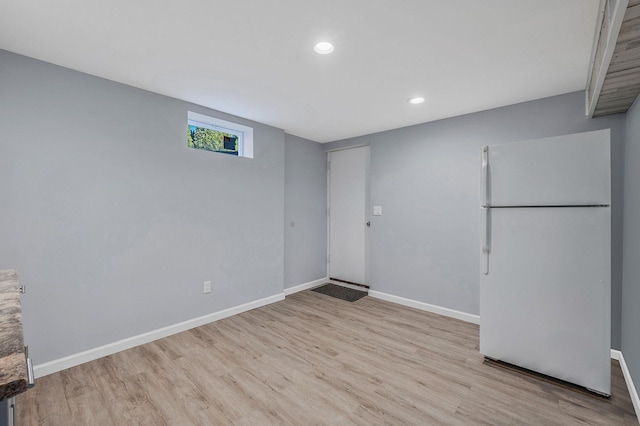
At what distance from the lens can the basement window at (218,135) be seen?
3289mm

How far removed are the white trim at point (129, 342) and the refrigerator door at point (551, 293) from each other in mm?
2678

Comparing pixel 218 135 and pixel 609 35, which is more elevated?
pixel 218 135

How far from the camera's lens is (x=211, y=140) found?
3.47 metres

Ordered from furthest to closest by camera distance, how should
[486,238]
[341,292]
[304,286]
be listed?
[304,286] < [341,292] < [486,238]

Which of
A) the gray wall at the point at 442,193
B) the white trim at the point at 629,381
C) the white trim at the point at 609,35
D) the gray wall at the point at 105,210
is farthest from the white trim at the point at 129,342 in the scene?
the white trim at the point at 609,35

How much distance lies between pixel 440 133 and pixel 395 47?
1855mm

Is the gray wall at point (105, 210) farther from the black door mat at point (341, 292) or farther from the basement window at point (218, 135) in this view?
the black door mat at point (341, 292)

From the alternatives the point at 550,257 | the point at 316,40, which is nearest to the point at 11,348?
the point at 316,40

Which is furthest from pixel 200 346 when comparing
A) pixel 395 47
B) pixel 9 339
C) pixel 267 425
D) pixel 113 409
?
pixel 395 47

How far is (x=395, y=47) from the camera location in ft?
6.57

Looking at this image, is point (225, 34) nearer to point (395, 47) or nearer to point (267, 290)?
point (395, 47)

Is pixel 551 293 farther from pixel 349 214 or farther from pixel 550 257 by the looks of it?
pixel 349 214

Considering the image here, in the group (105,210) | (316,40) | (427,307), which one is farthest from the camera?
(427,307)

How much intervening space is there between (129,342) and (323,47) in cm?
303
